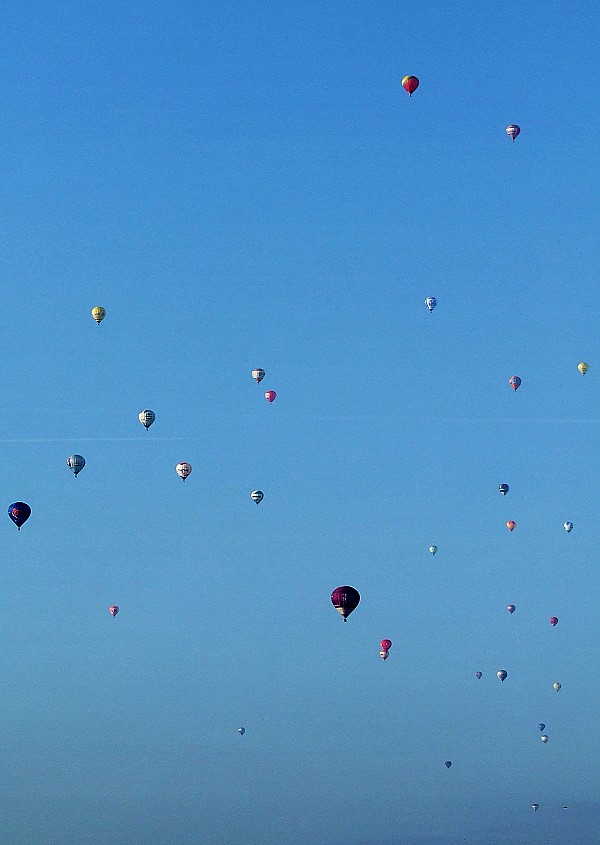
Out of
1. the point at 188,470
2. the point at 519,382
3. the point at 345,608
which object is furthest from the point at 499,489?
the point at 345,608

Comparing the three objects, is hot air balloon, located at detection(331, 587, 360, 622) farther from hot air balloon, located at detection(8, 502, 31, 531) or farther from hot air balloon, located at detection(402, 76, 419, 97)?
hot air balloon, located at detection(402, 76, 419, 97)

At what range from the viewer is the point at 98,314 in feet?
345

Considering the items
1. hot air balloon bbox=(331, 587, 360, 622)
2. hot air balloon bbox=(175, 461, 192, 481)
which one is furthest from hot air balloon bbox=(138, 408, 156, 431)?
hot air balloon bbox=(331, 587, 360, 622)

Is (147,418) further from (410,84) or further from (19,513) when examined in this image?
(410,84)

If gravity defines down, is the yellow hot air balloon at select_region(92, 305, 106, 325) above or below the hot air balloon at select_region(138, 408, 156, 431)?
above

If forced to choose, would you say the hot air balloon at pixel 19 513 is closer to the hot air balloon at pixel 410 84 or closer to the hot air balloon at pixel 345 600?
the hot air balloon at pixel 345 600

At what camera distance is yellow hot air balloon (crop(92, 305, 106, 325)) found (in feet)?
344

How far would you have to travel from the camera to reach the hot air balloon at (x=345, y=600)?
8843 centimetres

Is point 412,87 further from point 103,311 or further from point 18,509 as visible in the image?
point 18,509

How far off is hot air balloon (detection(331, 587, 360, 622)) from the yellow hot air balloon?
2794 centimetres

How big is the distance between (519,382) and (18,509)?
40932 mm

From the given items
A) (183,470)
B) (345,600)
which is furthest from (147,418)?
(345,600)

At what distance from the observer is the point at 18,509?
96.2 m

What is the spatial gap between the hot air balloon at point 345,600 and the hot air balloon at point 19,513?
20.8 m
